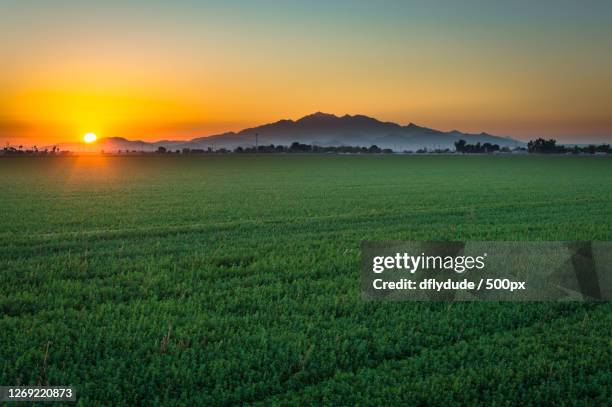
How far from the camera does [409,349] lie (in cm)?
730

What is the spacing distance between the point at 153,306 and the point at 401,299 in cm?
419

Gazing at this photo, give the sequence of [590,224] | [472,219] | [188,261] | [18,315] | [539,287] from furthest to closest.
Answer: [472,219]
[590,224]
[188,261]
[539,287]
[18,315]

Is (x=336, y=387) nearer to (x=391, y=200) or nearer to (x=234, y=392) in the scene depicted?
(x=234, y=392)

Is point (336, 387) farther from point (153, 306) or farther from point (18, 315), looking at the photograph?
point (18, 315)

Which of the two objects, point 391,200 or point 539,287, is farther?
point 391,200

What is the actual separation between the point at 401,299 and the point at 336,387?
Result: 3605 millimetres

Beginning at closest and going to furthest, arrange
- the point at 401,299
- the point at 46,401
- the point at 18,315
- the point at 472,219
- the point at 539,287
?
the point at 46,401 < the point at 18,315 < the point at 401,299 < the point at 539,287 < the point at 472,219

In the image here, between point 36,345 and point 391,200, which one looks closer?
point 36,345

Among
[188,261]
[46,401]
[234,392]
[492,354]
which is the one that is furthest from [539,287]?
[46,401]

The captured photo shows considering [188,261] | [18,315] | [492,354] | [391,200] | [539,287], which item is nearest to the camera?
[492,354]

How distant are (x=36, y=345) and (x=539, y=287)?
845 centimetres

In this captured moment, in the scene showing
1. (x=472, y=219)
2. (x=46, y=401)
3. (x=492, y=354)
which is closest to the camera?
(x=46, y=401)

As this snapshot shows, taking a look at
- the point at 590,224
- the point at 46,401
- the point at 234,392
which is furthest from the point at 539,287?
the point at 590,224

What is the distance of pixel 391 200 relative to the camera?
30.2 meters
